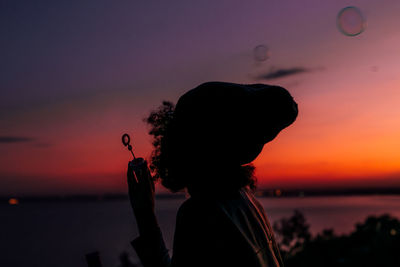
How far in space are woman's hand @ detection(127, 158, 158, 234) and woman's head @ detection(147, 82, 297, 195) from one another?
0.33 m

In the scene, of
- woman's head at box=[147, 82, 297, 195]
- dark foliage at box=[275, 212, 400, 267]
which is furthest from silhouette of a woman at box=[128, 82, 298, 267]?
dark foliage at box=[275, 212, 400, 267]

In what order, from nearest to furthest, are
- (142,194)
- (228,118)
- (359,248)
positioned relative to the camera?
(228,118), (142,194), (359,248)

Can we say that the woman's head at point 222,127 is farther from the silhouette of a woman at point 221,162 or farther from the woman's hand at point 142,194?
the woman's hand at point 142,194

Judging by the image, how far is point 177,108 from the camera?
Answer: 2020 mm

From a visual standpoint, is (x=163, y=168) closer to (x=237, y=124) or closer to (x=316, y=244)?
(x=237, y=124)

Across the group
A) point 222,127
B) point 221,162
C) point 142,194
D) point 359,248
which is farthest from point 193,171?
point 359,248

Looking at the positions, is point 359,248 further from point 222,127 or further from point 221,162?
point 222,127

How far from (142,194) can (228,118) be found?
0.77m

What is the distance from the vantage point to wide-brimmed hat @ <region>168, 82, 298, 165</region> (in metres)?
1.90

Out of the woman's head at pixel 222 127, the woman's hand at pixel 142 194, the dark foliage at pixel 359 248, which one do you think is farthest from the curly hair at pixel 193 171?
the dark foliage at pixel 359 248

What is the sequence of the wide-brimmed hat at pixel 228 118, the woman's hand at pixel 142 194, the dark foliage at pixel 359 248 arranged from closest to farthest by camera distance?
the wide-brimmed hat at pixel 228 118 < the woman's hand at pixel 142 194 < the dark foliage at pixel 359 248

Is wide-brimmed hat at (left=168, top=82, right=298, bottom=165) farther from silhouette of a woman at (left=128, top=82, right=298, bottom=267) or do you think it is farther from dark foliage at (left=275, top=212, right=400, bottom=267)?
dark foliage at (left=275, top=212, right=400, bottom=267)

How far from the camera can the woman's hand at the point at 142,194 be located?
2.23 meters

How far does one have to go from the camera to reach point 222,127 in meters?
1.91
